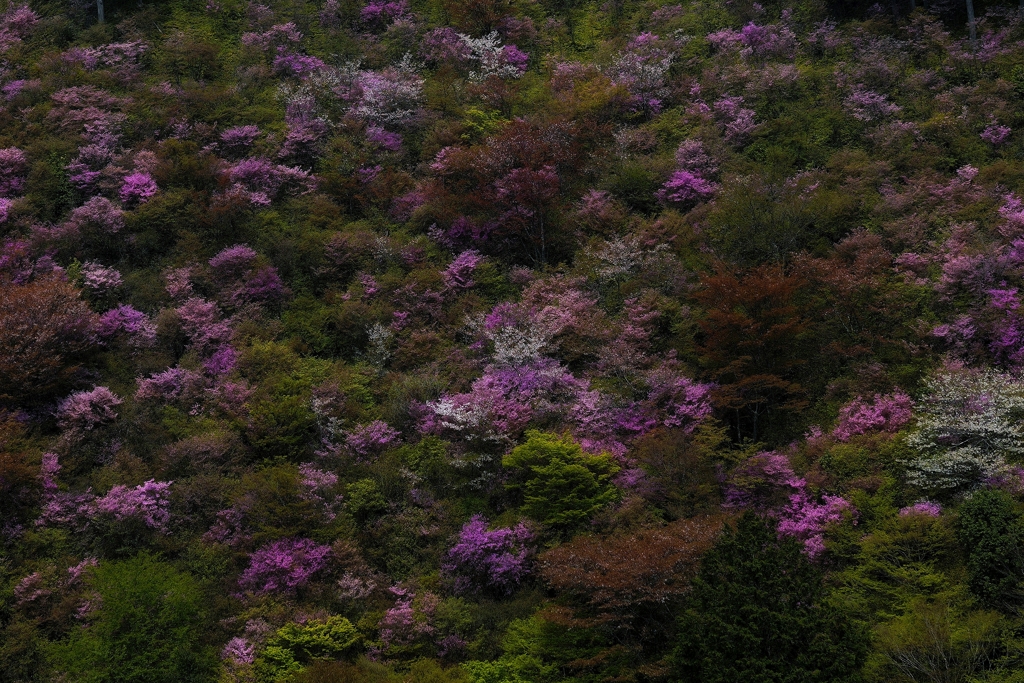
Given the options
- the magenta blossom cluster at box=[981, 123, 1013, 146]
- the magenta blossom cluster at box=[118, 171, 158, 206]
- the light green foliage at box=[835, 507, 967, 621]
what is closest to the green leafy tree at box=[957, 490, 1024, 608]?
the light green foliage at box=[835, 507, 967, 621]

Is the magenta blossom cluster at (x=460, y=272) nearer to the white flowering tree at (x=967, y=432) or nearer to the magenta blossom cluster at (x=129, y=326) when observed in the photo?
the magenta blossom cluster at (x=129, y=326)

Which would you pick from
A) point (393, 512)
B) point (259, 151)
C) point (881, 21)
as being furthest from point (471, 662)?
point (881, 21)

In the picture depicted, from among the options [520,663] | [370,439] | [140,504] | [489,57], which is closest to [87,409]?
[140,504]

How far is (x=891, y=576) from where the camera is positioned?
17.3 meters

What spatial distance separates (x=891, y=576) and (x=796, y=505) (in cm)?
314

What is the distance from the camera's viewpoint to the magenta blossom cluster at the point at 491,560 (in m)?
21.1

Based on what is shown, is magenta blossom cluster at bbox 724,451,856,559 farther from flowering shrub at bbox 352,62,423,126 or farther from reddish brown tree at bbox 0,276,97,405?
flowering shrub at bbox 352,62,423,126

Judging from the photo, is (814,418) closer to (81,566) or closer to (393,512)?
(393,512)

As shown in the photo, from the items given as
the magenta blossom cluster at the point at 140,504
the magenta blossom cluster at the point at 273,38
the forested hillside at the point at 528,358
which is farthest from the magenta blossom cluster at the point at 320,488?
the magenta blossom cluster at the point at 273,38

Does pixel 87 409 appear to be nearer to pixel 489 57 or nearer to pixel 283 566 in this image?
pixel 283 566

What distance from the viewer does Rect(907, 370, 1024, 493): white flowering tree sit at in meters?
18.6

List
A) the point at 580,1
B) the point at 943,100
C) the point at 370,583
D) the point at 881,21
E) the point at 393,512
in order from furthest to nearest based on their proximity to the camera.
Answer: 1. the point at 580,1
2. the point at 881,21
3. the point at 943,100
4. the point at 393,512
5. the point at 370,583

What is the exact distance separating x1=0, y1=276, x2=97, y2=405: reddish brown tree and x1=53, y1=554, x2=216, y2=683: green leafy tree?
808 cm

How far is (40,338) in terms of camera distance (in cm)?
2592
